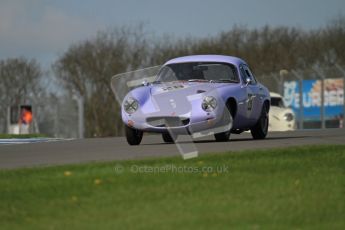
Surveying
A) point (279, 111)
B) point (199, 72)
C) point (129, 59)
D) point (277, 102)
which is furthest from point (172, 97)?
point (129, 59)

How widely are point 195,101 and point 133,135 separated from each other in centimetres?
141

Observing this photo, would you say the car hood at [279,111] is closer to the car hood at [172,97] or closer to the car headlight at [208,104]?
the car hood at [172,97]

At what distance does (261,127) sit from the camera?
1730 centimetres

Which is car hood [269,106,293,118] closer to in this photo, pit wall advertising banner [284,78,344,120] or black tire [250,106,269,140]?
pit wall advertising banner [284,78,344,120]

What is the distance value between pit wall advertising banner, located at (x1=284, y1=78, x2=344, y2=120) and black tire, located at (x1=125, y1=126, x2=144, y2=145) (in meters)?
21.7

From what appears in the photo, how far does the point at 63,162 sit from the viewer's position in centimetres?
1208

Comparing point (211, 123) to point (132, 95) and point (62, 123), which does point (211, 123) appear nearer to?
point (132, 95)

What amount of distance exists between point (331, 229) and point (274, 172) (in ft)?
10.2

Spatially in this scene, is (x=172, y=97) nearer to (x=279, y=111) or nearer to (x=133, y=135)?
(x=133, y=135)

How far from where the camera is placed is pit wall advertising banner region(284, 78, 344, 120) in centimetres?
3747

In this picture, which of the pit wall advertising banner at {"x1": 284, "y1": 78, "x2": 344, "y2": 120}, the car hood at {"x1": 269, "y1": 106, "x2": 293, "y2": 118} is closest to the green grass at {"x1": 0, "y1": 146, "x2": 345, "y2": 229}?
the car hood at {"x1": 269, "y1": 106, "x2": 293, "y2": 118}

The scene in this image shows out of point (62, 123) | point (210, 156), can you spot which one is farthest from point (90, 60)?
point (210, 156)

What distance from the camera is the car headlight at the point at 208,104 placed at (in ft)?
48.5

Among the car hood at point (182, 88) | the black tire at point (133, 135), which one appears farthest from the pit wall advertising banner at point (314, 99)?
the car hood at point (182, 88)
